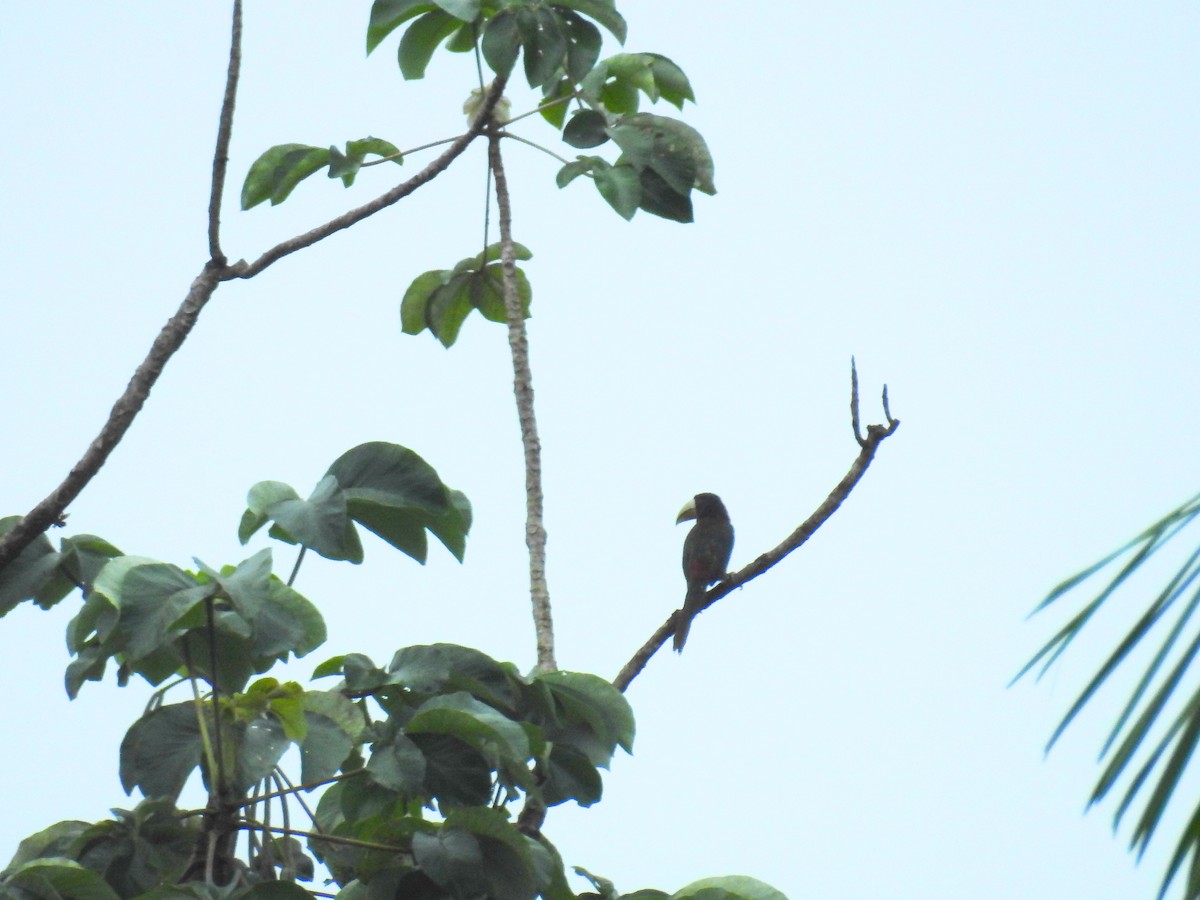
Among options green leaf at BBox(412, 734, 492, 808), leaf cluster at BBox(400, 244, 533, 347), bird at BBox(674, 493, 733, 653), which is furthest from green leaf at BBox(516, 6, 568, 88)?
bird at BBox(674, 493, 733, 653)

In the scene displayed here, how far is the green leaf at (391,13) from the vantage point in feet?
12.3

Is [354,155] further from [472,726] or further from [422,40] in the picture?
[472,726]

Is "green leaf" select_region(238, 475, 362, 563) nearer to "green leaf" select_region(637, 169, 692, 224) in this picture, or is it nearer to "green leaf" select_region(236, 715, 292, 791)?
"green leaf" select_region(236, 715, 292, 791)

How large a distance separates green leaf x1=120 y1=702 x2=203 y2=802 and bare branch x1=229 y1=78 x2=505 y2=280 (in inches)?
39.0

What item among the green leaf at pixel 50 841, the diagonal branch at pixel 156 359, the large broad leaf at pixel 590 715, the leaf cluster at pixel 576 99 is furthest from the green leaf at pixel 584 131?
the green leaf at pixel 50 841

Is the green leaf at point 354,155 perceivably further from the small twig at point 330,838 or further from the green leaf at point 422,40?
the small twig at point 330,838

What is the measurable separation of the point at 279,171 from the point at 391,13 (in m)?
0.56

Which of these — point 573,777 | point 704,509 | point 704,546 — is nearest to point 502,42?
point 573,777

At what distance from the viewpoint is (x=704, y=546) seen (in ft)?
19.8

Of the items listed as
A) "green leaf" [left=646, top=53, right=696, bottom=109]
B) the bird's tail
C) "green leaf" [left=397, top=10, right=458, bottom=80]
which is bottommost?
the bird's tail

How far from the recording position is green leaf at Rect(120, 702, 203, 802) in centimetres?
250

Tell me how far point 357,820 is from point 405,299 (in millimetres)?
1969

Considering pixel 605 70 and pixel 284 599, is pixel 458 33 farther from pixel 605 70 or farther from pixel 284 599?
pixel 284 599

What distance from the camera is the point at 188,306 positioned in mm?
2801
